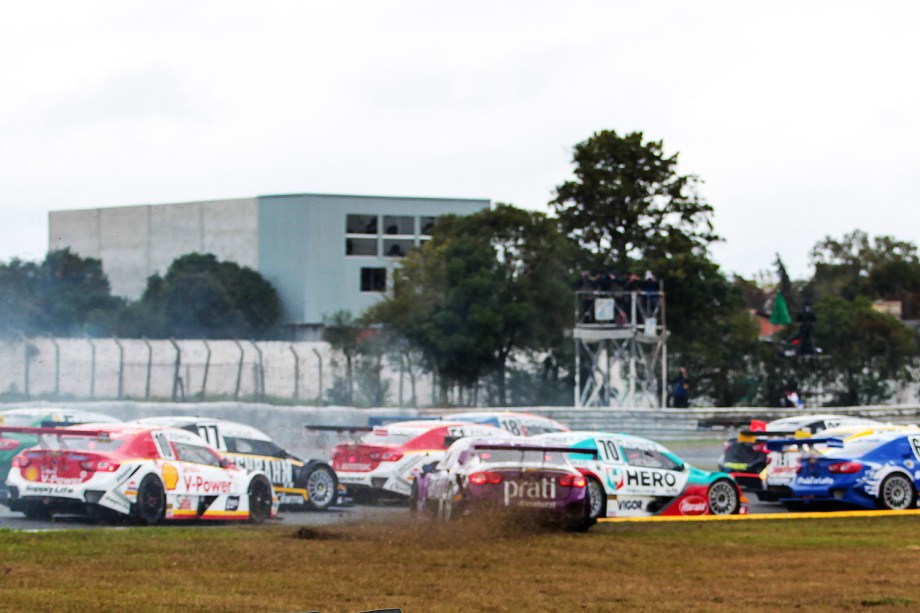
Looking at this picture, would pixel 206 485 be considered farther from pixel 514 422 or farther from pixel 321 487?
pixel 514 422

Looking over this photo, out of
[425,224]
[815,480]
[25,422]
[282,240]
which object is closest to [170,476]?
[25,422]

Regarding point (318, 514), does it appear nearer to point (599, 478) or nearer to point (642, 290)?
point (599, 478)

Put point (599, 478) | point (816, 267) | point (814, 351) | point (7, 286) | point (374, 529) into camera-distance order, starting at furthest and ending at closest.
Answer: point (816, 267) → point (814, 351) → point (7, 286) → point (599, 478) → point (374, 529)

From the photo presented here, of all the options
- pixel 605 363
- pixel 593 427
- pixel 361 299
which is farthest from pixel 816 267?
pixel 593 427

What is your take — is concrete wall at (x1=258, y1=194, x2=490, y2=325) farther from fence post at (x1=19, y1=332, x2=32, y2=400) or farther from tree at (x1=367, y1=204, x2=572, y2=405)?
fence post at (x1=19, y1=332, x2=32, y2=400)

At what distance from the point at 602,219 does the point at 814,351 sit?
37.9 feet

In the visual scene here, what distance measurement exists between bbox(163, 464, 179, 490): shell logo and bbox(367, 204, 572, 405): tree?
24.0 metres

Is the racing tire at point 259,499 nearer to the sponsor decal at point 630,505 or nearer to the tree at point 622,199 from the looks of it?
the sponsor decal at point 630,505

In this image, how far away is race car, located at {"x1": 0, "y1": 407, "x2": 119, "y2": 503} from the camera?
59.0ft

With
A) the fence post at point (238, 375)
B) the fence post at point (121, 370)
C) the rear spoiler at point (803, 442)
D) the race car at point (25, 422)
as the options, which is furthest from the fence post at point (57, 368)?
the rear spoiler at point (803, 442)

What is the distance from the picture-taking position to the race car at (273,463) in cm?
1892

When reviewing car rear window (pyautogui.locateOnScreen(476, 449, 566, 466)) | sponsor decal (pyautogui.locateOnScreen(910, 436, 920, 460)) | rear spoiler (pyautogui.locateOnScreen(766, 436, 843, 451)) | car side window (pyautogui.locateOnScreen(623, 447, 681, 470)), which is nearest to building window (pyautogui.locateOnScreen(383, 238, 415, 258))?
rear spoiler (pyautogui.locateOnScreen(766, 436, 843, 451))

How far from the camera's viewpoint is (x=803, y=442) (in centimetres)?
1989

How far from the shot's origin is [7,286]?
108 feet
